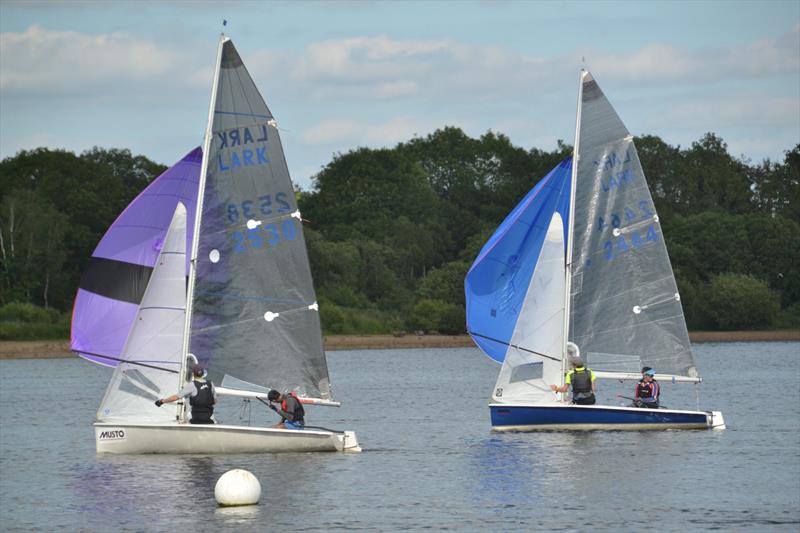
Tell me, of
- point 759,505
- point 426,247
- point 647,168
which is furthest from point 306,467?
point 647,168

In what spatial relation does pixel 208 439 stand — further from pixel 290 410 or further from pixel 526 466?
pixel 526 466

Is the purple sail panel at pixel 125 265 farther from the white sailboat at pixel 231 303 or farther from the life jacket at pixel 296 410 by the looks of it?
the life jacket at pixel 296 410

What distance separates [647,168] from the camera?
109 metres

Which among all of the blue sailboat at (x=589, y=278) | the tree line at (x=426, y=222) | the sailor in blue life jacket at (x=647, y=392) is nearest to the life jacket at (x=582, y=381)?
the blue sailboat at (x=589, y=278)

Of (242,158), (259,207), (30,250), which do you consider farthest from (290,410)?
(30,250)

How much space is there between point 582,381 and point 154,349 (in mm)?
Result: 9523

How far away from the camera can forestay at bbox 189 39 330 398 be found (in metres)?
29.3

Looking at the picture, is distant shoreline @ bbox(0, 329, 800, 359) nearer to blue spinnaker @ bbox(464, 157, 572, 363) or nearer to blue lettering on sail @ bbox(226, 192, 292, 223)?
blue spinnaker @ bbox(464, 157, 572, 363)

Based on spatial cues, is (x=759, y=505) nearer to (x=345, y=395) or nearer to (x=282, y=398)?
(x=282, y=398)

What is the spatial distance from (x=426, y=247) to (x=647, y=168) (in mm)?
18905

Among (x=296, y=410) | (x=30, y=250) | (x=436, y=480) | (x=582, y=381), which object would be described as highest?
(x=30, y=250)

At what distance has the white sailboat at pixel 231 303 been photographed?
29.1 meters

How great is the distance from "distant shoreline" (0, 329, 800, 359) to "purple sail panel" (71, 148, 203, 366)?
4488 cm

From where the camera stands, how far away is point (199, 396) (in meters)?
28.6
